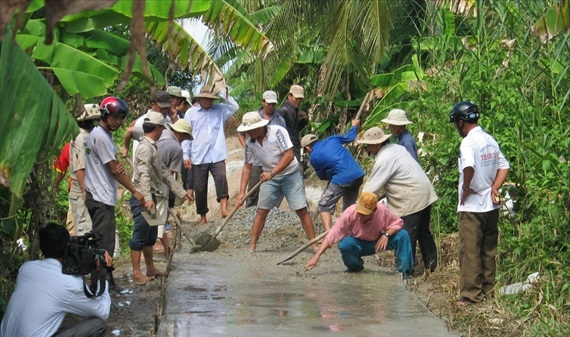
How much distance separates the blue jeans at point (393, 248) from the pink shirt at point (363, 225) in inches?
2.3

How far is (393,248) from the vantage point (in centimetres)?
1038

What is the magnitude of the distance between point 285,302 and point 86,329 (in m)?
2.09

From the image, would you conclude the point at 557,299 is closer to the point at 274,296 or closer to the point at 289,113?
the point at 274,296

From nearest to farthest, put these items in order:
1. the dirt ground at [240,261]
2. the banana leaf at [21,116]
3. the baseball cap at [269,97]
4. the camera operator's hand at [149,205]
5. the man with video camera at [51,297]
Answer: the banana leaf at [21,116]
the man with video camera at [51,297]
the dirt ground at [240,261]
the camera operator's hand at [149,205]
the baseball cap at [269,97]

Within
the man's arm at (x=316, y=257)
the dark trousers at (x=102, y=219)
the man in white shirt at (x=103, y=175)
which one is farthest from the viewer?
the man's arm at (x=316, y=257)

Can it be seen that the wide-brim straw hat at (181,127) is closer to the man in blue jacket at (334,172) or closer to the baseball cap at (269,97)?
the man in blue jacket at (334,172)

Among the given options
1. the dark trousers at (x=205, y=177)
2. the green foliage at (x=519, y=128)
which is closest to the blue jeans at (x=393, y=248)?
the green foliage at (x=519, y=128)

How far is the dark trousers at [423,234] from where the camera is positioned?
10.7 metres

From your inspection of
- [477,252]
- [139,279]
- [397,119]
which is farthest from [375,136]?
[139,279]

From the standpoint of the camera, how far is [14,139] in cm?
541

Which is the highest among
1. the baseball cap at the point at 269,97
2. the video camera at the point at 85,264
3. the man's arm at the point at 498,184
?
the baseball cap at the point at 269,97

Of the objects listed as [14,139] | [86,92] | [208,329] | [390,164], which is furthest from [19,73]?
[390,164]

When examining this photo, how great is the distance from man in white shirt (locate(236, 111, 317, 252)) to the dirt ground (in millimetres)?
468

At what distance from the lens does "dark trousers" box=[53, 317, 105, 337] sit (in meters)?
7.66
